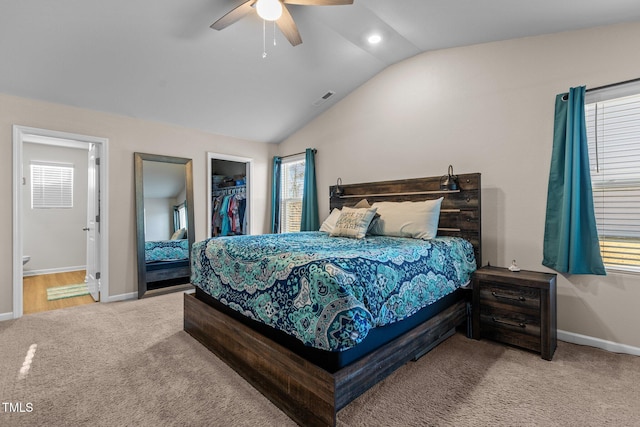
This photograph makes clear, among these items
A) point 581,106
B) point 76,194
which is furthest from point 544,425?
point 76,194

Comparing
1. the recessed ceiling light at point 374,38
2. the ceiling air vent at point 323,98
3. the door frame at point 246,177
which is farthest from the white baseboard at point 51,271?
the recessed ceiling light at point 374,38

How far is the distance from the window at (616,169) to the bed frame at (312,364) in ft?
2.97

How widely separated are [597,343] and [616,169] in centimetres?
144

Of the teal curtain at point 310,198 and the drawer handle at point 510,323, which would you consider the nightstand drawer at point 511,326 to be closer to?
the drawer handle at point 510,323

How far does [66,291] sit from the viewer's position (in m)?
4.38

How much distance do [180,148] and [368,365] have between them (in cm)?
399

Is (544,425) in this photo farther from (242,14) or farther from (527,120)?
(242,14)

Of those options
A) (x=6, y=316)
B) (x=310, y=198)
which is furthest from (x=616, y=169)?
(x=6, y=316)

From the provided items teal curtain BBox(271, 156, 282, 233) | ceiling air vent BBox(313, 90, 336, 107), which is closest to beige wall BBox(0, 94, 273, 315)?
teal curtain BBox(271, 156, 282, 233)

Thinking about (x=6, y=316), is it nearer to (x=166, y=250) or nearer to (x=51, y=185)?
(x=166, y=250)

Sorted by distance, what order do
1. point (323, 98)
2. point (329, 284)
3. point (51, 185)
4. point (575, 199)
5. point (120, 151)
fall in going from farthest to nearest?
point (51, 185), point (323, 98), point (120, 151), point (575, 199), point (329, 284)

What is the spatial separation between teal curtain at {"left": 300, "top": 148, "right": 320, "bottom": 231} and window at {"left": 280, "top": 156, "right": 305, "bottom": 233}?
0.37 m

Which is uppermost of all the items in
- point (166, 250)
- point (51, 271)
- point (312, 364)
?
point (166, 250)

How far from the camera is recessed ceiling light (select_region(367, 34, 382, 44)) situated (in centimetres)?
308
